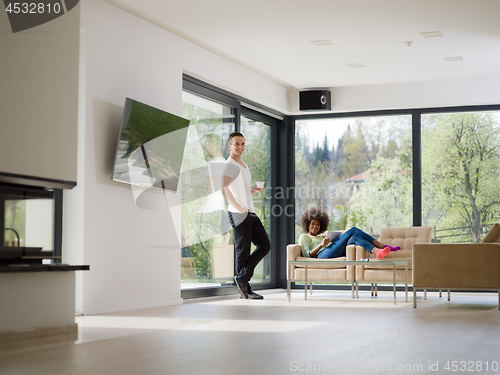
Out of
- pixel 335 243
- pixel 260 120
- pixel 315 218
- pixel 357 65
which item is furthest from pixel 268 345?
pixel 260 120

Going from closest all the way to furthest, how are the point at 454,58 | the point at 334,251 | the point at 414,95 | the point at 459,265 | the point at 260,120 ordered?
the point at 459,265, the point at 334,251, the point at 454,58, the point at 414,95, the point at 260,120

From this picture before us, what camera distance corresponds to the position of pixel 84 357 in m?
2.74

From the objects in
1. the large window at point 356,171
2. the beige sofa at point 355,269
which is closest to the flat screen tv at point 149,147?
the beige sofa at point 355,269

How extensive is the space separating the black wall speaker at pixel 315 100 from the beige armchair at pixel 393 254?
2075 mm

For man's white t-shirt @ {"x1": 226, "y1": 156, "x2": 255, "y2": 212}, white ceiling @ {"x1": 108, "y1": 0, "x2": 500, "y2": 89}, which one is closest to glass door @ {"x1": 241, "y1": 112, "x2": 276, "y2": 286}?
white ceiling @ {"x1": 108, "y1": 0, "x2": 500, "y2": 89}

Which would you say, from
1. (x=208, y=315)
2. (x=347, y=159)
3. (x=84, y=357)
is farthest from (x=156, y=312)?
(x=347, y=159)

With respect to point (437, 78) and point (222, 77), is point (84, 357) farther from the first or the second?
point (437, 78)

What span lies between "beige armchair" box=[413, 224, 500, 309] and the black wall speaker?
3.77m

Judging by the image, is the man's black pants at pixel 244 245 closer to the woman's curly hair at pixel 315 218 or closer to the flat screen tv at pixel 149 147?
the flat screen tv at pixel 149 147

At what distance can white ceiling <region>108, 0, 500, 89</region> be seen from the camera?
17.5 feet

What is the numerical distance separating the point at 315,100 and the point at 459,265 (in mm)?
4049

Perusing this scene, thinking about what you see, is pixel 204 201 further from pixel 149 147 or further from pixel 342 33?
pixel 342 33

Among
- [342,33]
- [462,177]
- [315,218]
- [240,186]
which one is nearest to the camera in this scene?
[342,33]

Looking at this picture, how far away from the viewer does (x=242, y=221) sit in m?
6.51
